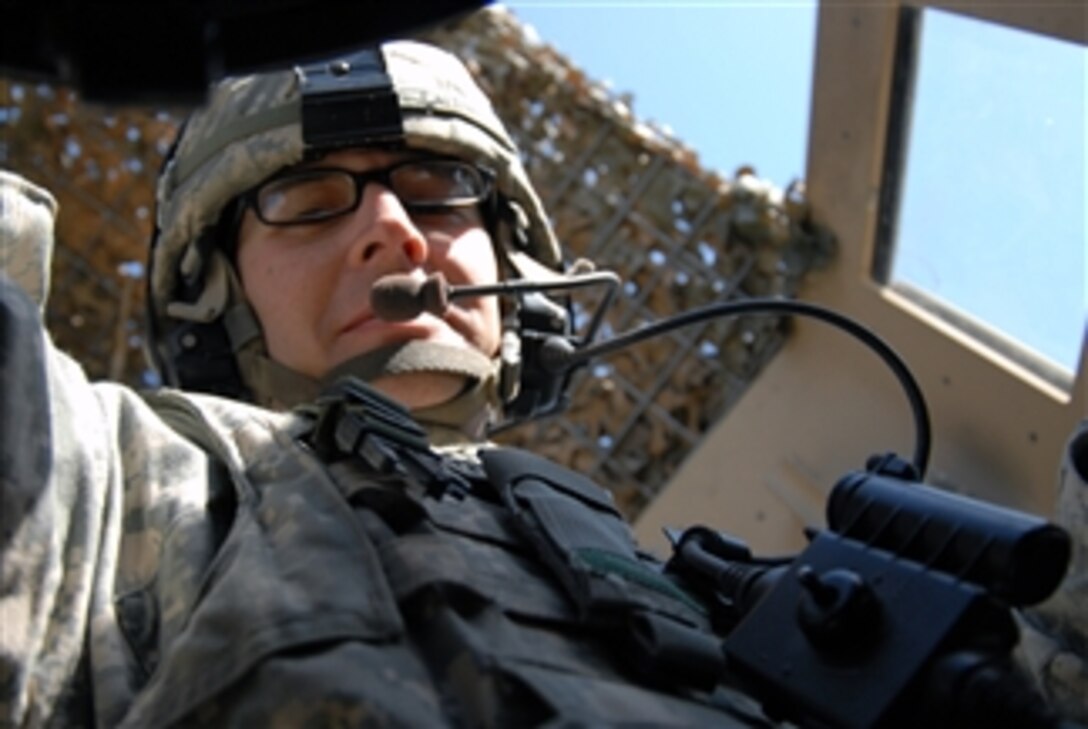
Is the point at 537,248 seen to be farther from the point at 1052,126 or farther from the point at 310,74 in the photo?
the point at 1052,126

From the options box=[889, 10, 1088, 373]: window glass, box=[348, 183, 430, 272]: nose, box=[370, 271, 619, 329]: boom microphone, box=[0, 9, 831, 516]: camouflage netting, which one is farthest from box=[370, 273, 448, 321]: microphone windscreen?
box=[0, 9, 831, 516]: camouflage netting

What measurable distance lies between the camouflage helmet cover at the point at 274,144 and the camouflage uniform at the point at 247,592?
32.9 inches

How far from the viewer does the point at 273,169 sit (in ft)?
6.73

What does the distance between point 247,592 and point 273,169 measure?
3.62ft

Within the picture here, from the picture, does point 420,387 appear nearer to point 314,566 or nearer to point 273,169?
point 273,169

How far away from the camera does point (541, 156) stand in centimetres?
348

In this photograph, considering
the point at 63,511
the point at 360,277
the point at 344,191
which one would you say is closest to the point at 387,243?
the point at 360,277

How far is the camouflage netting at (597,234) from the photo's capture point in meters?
3.24

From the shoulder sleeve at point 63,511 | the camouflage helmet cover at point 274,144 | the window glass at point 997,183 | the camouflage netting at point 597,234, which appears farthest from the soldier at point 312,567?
the camouflage netting at point 597,234

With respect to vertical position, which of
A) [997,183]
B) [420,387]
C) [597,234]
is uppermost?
[997,183]

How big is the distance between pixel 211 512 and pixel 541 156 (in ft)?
7.60

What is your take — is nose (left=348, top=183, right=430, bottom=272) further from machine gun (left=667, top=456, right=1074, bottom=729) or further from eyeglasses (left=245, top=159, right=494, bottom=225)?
machine gun (left=667, top=456, right=1074, bottom=729)

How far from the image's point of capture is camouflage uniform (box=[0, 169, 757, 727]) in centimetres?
97

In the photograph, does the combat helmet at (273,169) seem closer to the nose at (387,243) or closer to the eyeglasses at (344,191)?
the eyeglasses at (344,191)
